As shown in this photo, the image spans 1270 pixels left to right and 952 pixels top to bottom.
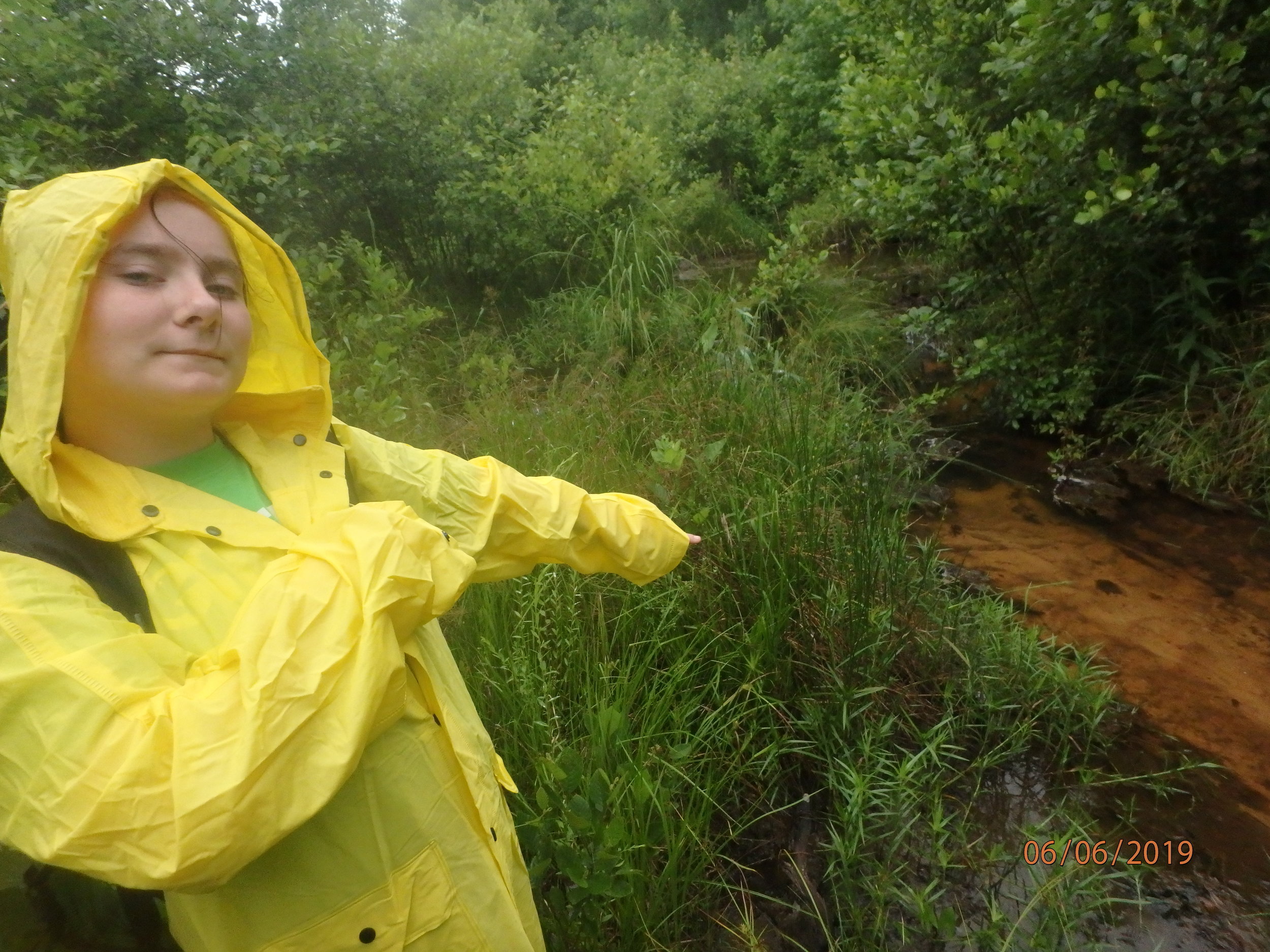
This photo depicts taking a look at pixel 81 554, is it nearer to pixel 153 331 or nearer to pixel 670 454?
pixel 153 331

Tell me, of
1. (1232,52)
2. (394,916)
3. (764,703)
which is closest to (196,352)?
(394,916)

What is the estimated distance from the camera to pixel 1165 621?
3.41m

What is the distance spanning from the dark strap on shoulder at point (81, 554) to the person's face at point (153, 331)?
0.19 m

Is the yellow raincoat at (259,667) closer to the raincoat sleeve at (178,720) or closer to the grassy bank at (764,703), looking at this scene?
the raincoat sleeve at (178,720)

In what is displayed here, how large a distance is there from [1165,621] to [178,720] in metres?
3.92

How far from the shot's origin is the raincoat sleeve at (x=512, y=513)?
1391 mm

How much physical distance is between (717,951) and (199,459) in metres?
1.82

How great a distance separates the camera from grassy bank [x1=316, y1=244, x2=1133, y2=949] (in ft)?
6.59

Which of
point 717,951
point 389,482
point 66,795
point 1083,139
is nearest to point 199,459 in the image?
point 389,482

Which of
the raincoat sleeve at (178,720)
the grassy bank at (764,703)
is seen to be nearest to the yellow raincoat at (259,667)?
the raincoat sleeve at (178,720)

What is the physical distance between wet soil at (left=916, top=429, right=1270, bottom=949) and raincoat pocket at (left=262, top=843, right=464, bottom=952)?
193 cm

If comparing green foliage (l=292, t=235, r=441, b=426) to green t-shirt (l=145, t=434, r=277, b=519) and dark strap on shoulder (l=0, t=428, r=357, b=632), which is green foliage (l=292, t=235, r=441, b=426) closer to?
green t-shirt (l=145, t=434, r=277, b=519)

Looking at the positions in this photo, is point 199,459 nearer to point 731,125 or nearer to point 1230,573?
point 1230,573
